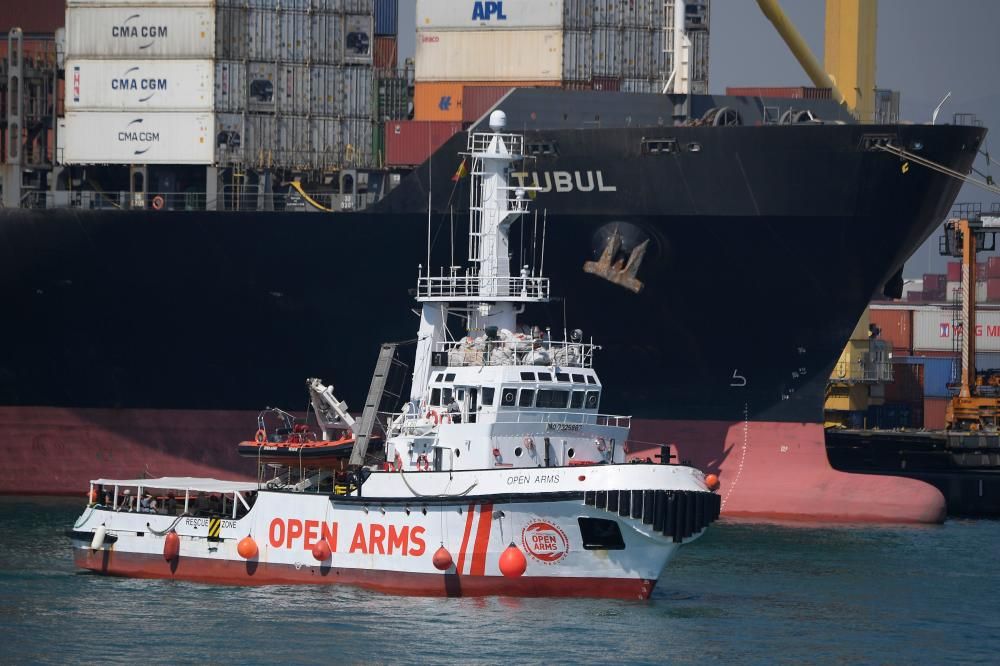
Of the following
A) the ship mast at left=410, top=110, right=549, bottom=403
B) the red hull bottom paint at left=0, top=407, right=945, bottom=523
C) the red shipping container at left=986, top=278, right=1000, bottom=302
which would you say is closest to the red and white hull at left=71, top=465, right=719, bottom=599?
the ship mast at left=410, top=110, right=549, bottom=403

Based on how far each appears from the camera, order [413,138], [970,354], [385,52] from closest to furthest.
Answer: [413,138]
[385,52]
[970,354]

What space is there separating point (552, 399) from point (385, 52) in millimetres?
19063

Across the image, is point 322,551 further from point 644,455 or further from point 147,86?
point 147,86

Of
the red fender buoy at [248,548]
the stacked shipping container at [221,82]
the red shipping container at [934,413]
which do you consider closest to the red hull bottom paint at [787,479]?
the stacked shipping container at [221,82]

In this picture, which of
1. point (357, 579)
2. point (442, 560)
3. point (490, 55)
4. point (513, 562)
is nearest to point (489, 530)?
point (513, 562)

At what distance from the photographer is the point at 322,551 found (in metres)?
29.5

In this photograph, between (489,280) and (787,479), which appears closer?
(489,280)

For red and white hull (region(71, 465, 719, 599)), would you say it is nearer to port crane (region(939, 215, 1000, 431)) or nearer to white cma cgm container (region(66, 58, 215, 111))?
white cma cgm container (region(66, 58, 215, 111))

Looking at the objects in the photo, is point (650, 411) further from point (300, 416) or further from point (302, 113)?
point (302, 113)

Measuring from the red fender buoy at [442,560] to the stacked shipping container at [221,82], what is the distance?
18195 millimetres

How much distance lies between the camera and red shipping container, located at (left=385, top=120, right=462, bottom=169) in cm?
4206

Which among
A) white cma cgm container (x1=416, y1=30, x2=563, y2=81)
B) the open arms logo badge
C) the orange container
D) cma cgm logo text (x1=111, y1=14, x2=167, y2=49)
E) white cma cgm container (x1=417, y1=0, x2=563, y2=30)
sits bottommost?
the open arms logo badge

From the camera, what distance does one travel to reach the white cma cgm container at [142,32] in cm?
4369

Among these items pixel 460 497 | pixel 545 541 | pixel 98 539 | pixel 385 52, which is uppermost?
pixel 385 52
